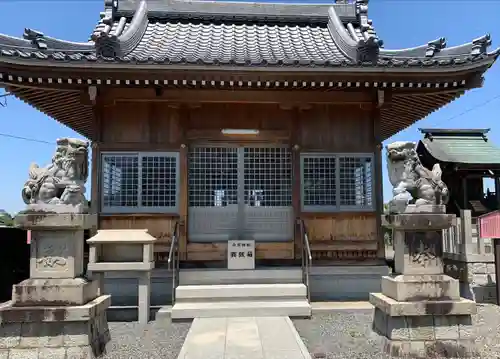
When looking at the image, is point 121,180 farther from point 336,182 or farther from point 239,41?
point 336,182

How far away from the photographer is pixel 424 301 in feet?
15.2

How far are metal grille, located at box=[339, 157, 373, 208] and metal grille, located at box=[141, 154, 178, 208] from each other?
356cm

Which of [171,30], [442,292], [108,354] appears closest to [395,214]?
[442,292]

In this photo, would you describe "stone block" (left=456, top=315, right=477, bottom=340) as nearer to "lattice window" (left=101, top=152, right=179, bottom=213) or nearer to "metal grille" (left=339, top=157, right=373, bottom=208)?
"metal grille" (left=339, top=157, right=373, bottom=208)

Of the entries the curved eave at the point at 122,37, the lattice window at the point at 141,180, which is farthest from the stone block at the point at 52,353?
the curved eave at the point at 122,37

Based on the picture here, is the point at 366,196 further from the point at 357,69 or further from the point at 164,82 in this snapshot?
the point at 164,82

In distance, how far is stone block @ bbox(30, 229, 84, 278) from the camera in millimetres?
4574

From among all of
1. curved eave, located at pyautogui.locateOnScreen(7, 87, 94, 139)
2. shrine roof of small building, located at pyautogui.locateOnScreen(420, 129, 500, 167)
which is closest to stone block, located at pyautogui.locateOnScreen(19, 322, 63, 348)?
curved eave, located at pyautogui.locateOnScreen(7, 87, 94, 139)

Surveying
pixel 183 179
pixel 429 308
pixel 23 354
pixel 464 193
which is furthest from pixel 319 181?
pixel 464 193

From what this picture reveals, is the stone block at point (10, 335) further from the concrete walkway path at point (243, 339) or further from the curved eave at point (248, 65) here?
the curved eave at point (248, 65)

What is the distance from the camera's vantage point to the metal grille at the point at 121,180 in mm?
7984

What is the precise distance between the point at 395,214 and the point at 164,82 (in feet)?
15.4

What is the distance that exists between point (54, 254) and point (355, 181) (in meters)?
5.98

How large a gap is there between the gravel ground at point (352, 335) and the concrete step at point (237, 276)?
936 millimetres
